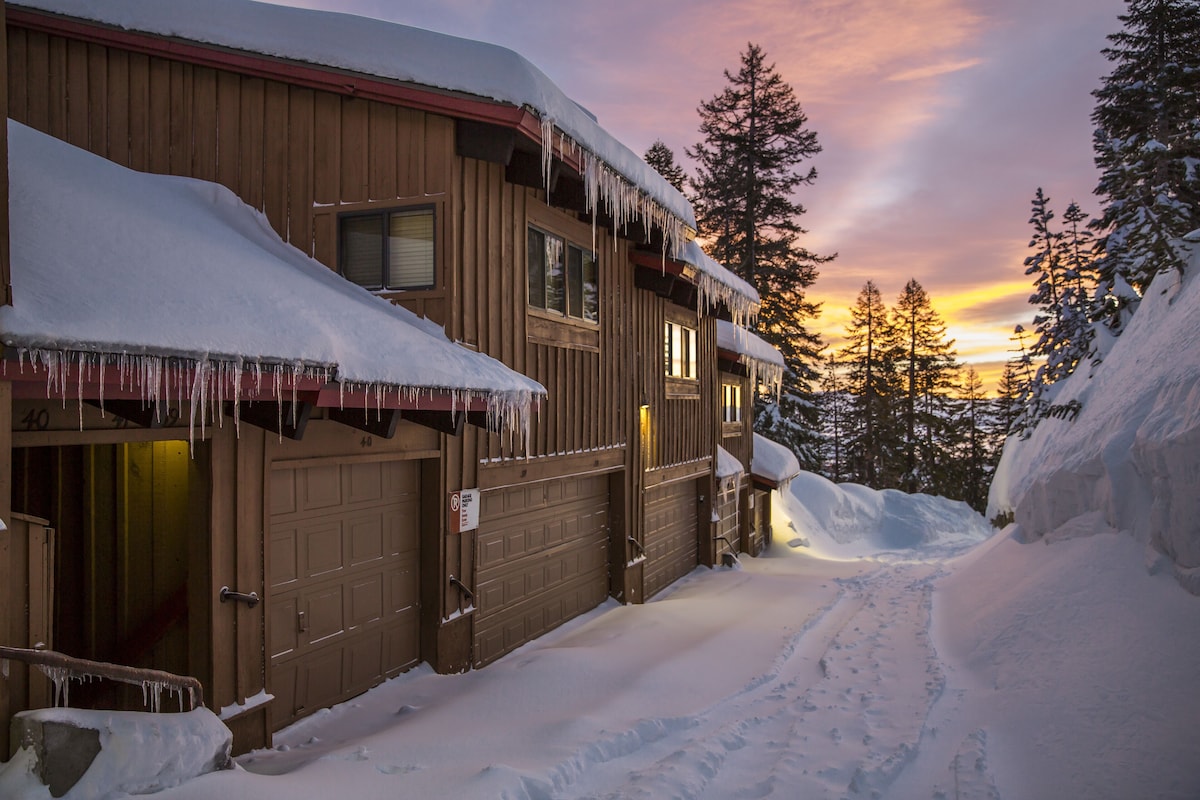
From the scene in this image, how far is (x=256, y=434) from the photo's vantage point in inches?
230

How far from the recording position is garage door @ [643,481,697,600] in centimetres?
1362

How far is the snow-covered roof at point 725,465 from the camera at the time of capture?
17750mm

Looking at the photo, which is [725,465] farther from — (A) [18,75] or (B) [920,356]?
(B) [920,356]

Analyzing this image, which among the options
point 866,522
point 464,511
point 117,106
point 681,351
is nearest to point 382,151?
point 117,106

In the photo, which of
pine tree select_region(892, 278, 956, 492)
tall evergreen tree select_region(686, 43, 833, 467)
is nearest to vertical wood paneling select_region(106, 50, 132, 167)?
tall evergreen tree select_region(686, 43, 833, 467)

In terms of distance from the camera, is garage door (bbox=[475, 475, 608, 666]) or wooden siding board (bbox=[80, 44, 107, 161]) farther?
garage door (bbox=[475, 475, 608, 666])

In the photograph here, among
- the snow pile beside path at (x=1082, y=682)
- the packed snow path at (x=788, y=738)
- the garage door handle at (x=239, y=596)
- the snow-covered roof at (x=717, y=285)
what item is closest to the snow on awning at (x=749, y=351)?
the snow-covered roof at (x=717, y=285)

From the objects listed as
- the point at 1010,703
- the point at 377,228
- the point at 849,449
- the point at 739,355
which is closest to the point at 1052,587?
the point at 1010,703

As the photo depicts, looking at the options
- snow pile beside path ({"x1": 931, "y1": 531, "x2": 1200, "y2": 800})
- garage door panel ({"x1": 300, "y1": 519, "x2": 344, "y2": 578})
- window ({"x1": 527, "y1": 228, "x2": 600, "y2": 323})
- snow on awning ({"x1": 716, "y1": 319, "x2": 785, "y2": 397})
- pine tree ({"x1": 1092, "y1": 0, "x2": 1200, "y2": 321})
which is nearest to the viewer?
snow pile beside path ({"x1": 931, "y1": 531, "x2": 1200, "y2": 800})

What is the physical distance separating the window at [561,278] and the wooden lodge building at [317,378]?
2.3 inches

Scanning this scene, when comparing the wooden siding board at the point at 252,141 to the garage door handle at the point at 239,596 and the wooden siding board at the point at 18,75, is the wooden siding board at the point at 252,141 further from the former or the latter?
the garage door handle at the point at 239,596

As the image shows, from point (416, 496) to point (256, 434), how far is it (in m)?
2.18

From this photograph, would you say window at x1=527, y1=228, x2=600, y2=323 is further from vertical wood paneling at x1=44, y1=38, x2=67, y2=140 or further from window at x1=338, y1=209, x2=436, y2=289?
vertical wood paneling at x1=44, y1=38, x2=67, y2=140

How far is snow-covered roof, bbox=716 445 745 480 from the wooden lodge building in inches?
294
